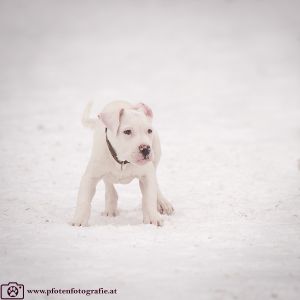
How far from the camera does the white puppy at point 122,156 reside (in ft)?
14.6

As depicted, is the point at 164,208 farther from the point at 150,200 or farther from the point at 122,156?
the point at 122,156

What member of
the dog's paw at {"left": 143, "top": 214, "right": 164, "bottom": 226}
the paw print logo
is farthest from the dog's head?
the paw print logo

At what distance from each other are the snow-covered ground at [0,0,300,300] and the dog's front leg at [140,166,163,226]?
140 mm

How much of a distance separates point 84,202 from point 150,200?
66 cm

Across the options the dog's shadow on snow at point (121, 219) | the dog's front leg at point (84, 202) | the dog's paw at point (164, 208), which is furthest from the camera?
the dog's paw at point (164, 208)

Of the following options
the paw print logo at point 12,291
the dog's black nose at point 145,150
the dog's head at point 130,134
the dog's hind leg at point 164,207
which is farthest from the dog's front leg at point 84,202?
the paw print logo at point 12,291

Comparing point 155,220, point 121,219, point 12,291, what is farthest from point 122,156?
point 12,291

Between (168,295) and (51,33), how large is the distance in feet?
71.4

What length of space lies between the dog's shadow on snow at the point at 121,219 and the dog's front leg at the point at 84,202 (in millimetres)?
233

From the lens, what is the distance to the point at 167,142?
32.8 feet

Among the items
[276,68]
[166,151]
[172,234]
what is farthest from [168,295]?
[276,68]

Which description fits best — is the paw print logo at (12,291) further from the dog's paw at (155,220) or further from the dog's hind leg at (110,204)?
the dog's hind leg at (110,204)

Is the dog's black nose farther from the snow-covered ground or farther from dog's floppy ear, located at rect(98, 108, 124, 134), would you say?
the snow-covered ground

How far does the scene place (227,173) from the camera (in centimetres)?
740
